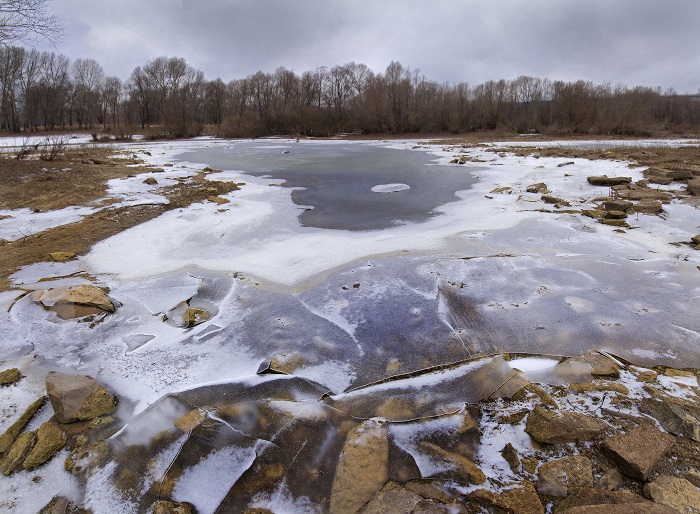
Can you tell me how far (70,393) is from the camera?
262 cm

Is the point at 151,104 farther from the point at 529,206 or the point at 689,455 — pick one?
the point at 689,455

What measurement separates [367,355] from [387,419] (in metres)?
0.78

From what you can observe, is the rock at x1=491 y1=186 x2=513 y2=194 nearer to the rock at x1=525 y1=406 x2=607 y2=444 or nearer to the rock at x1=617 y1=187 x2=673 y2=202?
the rock at x1=617 y1=187 x2=673 y2=202

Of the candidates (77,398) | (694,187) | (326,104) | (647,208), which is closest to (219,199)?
(77,398)

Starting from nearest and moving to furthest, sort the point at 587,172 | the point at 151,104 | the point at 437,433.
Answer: the point at 437,433
the point at 587,172
the point at 151,104

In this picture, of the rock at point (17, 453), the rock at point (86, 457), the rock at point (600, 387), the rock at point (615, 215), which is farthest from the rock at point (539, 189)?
the rock at point (17, 453)

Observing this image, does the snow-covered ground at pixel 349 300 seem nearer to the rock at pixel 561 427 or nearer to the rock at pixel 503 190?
the rock at pixel 561 427

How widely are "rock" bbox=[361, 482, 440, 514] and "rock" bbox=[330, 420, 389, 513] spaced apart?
46mm

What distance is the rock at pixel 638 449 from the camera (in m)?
2.07

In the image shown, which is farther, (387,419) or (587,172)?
(587,172)

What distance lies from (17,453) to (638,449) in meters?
3.56

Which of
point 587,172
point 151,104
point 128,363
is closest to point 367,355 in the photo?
point 128,363

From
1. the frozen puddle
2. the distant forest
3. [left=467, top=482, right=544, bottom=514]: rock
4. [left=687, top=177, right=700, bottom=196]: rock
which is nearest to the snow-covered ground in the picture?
[left=467, top=482, right=544, bottom=514]: rock

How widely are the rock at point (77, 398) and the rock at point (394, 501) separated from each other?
74.3 inches
